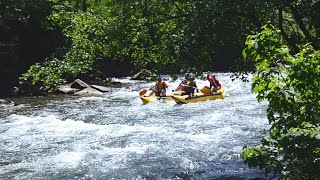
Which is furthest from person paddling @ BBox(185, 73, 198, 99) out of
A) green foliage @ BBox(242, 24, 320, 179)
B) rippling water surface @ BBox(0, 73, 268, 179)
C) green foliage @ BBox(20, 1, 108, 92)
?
green foliage @ BBox(242, 24, 320, 179)

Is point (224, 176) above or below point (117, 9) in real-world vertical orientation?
below

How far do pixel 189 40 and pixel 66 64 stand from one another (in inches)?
82.5

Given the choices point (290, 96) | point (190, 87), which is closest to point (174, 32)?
point (290, 96)

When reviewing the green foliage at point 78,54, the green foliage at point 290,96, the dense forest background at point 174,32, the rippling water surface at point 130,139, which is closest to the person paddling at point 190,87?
the rippling water surface at point 130,139

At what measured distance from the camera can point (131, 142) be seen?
10.8m

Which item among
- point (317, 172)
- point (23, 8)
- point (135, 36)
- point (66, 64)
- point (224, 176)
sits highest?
point (23, 8)

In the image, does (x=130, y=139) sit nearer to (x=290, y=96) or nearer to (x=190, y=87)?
(x=190, y=87)

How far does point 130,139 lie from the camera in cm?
1117

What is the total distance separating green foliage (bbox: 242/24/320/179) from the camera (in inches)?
162

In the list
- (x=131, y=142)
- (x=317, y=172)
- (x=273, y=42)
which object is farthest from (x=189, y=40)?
(x=131, y=142)

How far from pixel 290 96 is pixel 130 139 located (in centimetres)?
732

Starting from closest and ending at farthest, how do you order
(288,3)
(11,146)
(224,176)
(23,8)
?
(288,3) → (224,176) → (11,146) → (23,8)

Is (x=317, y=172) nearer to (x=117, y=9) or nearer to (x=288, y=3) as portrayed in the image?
(x=288, y=3)

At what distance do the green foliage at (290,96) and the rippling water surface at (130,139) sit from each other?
3.68 m
